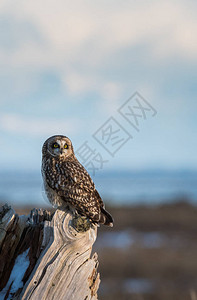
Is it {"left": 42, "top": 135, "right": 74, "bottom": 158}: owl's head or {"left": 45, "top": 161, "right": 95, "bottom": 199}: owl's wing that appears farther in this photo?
{"left": 42, "top": 135, "right": 74, "bottom": 158}: owl's head

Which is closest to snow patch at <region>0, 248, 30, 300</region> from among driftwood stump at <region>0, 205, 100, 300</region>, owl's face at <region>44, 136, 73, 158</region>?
driftwood stump at <region>0, 205, 100, 300</region>

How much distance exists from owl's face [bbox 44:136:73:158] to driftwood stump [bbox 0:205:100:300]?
4.48ft

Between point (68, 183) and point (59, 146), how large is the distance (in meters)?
0.58

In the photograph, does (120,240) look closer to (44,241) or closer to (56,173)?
(56,173)

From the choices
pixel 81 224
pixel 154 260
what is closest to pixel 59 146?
pixel 81 224

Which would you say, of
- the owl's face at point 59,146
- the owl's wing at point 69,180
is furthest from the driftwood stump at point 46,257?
the owl's face at point 59,146

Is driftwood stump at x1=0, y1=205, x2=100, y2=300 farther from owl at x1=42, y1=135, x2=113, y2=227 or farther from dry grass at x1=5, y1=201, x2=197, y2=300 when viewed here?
dry grass at x1=5, y1=201, x2=197, y2=300

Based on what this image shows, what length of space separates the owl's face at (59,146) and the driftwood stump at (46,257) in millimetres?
1366

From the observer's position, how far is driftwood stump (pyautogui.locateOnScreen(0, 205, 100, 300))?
12.1 ft

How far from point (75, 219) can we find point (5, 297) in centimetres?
95

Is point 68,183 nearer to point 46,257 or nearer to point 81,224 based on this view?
point 81,224

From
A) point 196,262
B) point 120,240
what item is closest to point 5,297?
point 196,262

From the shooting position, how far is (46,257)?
3721mm

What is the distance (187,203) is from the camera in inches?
942
